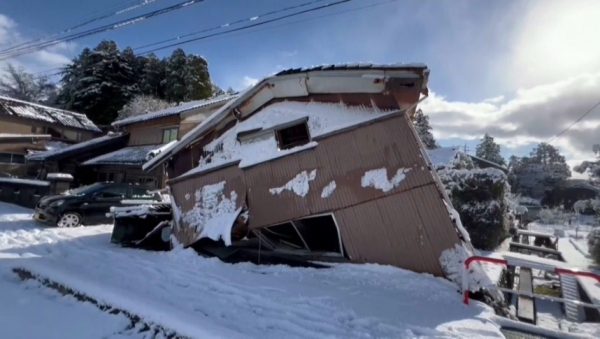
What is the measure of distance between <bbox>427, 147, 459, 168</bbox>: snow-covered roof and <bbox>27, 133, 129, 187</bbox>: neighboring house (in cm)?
1968

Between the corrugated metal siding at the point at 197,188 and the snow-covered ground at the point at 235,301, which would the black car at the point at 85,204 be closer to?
the snow-covered ground at the point at 235,301

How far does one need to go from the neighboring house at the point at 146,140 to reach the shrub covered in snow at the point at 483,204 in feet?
38.0

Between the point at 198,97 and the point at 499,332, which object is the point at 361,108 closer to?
the point at 499,332

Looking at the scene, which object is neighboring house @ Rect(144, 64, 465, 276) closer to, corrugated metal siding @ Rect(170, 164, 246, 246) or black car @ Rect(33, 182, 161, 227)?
corrugated metal siding @ Rect(170, 164, 246, 246)

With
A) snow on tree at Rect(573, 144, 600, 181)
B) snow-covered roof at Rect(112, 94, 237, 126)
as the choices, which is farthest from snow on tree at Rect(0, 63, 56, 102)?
snow on tree at Rect(573, 144, 600, 181)

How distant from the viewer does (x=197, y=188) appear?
778 centimetres

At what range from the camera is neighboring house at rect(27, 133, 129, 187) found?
19.1 meters

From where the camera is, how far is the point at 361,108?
20.5 feet

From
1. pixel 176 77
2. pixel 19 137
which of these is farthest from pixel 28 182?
pixel 176 77

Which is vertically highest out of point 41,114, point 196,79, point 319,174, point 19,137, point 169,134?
point 196,79

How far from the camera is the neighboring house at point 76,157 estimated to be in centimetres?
1908

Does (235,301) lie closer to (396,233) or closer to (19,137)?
(396,233)

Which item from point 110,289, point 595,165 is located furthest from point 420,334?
point 595,165

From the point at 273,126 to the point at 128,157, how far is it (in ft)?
44.7
